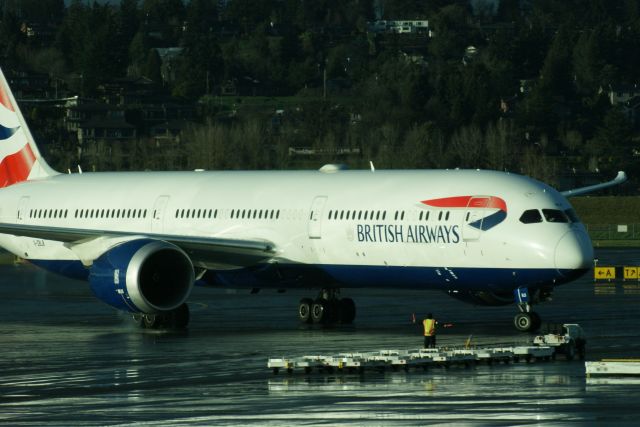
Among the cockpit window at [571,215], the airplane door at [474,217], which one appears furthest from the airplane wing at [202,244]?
the cockpit window at [571,215]

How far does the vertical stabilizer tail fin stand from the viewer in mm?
51594

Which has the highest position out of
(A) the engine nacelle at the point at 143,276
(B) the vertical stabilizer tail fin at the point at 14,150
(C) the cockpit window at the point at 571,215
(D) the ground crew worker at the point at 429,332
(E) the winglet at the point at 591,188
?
(B) the vertical stabilizer tail fin at the point at 14,150

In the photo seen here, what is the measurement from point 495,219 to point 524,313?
2.39 metres

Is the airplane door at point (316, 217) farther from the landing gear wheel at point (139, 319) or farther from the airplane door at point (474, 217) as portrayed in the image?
the landing gear wheel at point (139, 319)

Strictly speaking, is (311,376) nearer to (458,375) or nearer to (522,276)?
(458,375)

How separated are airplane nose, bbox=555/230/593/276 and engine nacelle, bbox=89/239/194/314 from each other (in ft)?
31.8

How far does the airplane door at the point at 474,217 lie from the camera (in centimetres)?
3991

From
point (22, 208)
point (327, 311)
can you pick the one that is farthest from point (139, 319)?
point (22, 208)

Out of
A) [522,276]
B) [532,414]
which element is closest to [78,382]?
[532,414]

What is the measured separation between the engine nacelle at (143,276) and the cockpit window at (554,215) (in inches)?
→ 365

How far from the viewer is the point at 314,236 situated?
141ft

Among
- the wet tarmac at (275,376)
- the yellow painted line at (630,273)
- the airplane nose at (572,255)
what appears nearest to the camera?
the wet tarmac at (275,376)

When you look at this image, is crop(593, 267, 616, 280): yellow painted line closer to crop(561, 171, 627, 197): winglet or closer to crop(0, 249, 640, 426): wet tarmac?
crop(0, 249, 640, 426): wet tarmac

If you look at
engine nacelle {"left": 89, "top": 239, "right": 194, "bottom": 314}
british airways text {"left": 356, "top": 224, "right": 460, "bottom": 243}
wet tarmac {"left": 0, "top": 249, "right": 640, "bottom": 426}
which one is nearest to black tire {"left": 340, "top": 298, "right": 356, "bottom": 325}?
wet tarmac {"left": 0, "top": 249, "right": 640, "bottom": 426}
